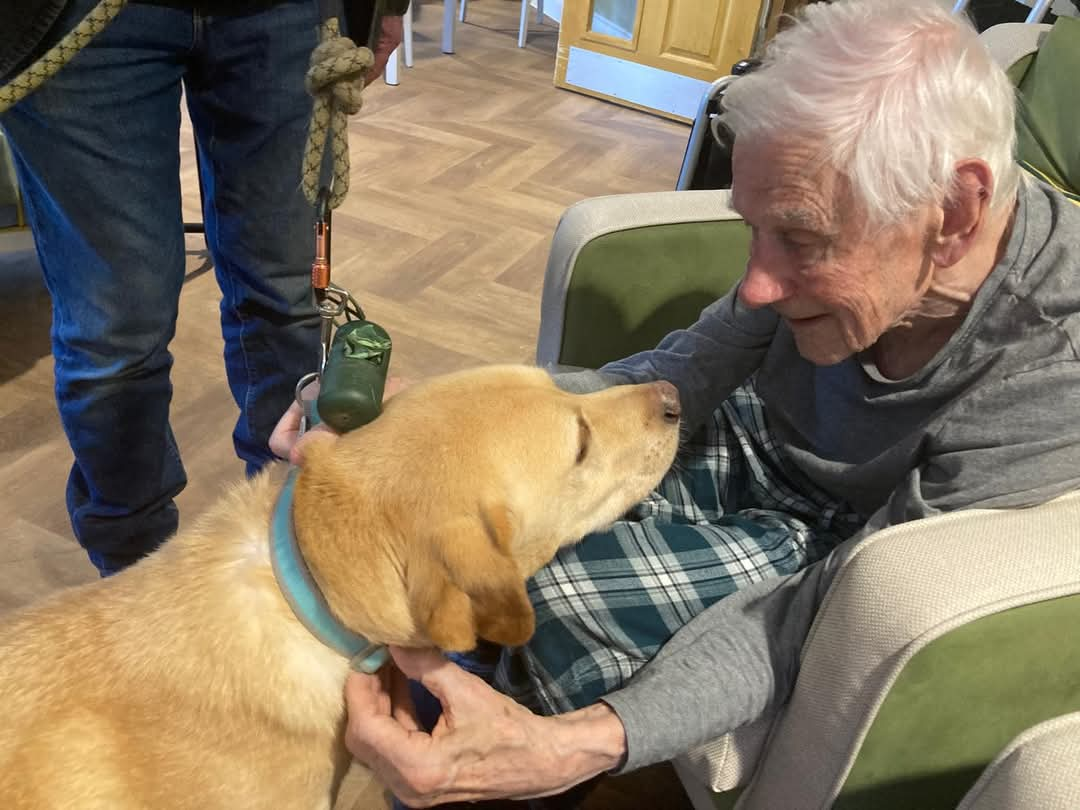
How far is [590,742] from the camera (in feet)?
3.42

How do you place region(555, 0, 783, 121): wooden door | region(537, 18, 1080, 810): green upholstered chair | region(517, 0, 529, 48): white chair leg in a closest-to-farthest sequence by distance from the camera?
region(537, 18, 1080, 810): green upholstered chair → region(555, 0, 783, 121): wooden door → region(517, 0, 529, 48): white chair leg

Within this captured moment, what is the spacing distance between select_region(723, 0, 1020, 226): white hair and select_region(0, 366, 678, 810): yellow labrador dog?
0.50m

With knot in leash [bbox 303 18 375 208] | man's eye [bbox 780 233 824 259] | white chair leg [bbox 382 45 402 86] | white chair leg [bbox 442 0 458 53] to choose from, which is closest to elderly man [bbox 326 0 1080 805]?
man's eye [bbox 780 233 824 259]

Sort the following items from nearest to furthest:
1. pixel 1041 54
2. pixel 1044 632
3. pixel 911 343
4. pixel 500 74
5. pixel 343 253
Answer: pixel 1044 632 < pixel 911 343 < pixel 1041 54 < pixel 343 253 < pixel 500 74

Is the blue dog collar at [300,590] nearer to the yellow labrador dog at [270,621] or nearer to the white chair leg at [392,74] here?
the yellow labrador dog at [270,621]

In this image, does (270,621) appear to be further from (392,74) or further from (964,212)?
(392,74)

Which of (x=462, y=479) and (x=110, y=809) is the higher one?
(x=462, y=479)

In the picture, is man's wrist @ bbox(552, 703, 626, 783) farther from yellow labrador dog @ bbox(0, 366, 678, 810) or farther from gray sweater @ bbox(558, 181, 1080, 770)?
yellow labrador dog @ bbox(0, 366, 678, 810)

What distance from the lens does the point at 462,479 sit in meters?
0.97

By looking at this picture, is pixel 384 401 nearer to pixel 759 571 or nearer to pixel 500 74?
pixel 759 571

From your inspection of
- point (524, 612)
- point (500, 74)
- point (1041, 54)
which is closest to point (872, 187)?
point (524, 612)

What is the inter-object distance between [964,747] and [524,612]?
554 mm

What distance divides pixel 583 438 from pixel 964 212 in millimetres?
561

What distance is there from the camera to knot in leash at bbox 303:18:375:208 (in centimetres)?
109
